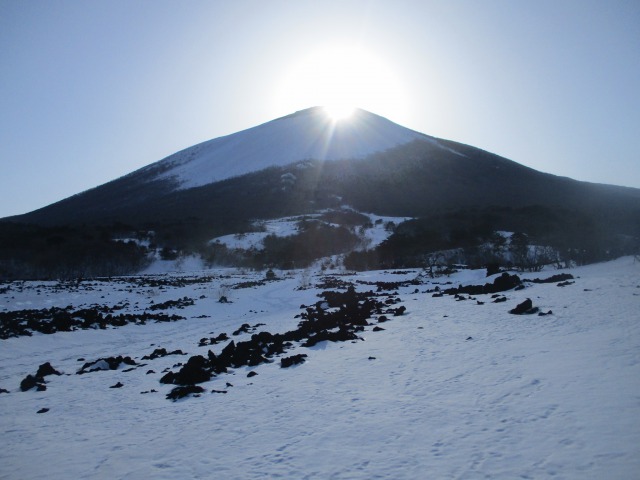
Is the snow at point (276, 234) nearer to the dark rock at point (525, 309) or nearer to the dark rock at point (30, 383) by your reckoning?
the dark rock at point (525, 309)

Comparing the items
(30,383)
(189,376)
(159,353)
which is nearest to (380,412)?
(189,376)

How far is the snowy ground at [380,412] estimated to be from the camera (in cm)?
420

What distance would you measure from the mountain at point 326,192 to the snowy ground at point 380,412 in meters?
39.4

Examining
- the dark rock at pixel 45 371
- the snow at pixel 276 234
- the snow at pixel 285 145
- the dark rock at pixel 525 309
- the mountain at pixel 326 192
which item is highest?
the snow at pixel 285 145

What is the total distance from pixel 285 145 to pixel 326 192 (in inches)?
1527

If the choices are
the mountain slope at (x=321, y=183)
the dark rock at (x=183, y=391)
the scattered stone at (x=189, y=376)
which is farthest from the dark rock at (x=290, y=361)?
the mountain slope at (x=321, y=183)

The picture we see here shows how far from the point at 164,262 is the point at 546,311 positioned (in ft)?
171

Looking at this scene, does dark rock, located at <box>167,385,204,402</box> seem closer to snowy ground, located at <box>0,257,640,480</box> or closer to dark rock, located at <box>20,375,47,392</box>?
snowy ground, located at <box>0,257,640,480</box>

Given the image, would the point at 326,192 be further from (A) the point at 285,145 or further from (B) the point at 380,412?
(B) the point at 380,412

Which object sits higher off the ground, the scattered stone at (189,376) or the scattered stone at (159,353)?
the scattered stone at (189,376)

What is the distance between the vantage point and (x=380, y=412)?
5.63 meters

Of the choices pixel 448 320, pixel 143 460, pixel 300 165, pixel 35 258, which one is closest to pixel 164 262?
pixel 35 258

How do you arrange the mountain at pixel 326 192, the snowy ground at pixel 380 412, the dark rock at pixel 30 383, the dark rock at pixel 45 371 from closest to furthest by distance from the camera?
the snowy ground at pixel 380 412 < the dark rock at pixel 30 383 < the dark rock at pixel 45 371 < the mountain at pixel 326 192

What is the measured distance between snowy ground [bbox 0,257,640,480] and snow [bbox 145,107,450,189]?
107556 mm
